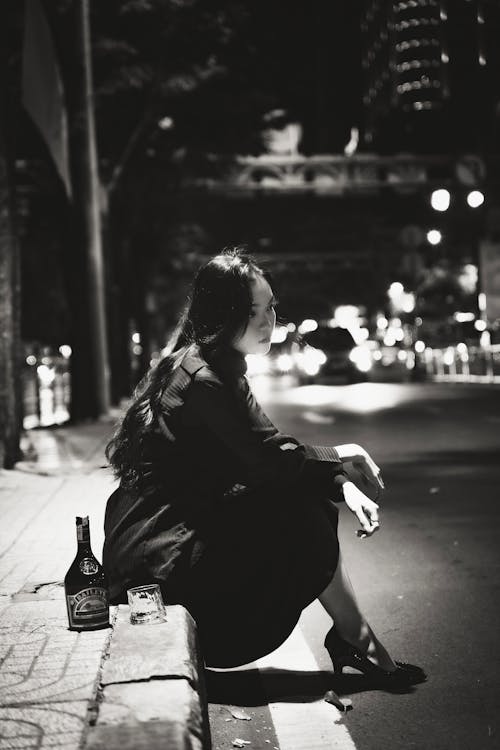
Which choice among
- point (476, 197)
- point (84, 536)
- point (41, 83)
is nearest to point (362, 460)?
point (84, 536)

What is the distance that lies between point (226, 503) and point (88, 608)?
0.66m

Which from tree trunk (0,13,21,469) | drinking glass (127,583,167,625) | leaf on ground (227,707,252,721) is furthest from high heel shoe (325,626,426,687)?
tree trunk (0,13,21,469)

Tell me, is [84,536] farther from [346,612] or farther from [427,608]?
[427,608]

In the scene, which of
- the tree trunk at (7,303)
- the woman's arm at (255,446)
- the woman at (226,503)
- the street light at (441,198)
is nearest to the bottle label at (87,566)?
the woman at (226,503)

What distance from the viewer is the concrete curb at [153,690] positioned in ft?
9.74

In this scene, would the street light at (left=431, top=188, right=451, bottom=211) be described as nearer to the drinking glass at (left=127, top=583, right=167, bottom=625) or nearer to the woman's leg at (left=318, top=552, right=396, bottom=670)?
the woman's leg at (left=318, top=552, right=396, bottom=670)

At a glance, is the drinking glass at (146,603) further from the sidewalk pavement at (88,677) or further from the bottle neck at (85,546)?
the bottle neck at (85,546)

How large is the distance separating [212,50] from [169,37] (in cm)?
140

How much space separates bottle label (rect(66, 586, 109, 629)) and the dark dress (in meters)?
0.18

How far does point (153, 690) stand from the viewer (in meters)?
3.37

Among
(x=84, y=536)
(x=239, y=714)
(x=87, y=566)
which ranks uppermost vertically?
(x=84, y=536)

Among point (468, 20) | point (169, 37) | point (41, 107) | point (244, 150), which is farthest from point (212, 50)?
point (468, 20)

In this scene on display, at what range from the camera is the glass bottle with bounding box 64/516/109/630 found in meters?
4.14

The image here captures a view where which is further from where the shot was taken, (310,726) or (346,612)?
(346,612)
